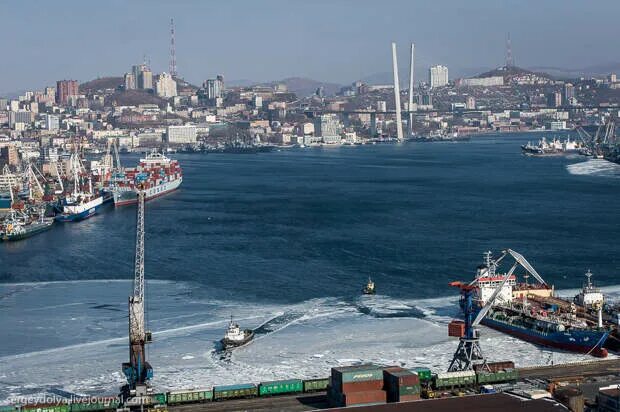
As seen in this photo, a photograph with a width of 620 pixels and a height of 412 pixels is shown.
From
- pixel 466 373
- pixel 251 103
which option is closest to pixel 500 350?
pixel 466 373

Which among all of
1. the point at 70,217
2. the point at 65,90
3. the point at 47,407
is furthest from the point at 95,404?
the point at 65,90

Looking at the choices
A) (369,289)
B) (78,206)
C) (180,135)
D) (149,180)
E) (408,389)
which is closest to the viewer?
(408,389)

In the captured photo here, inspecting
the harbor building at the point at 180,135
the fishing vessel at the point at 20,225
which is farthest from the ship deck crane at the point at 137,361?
the harbor building at the point at 180,135

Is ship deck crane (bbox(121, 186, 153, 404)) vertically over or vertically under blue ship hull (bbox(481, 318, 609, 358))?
over

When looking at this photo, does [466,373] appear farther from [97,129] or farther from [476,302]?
[97,129]

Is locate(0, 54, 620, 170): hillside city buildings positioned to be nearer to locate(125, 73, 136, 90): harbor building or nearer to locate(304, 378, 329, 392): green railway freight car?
locate(125, 73, 136, 90): harbor building

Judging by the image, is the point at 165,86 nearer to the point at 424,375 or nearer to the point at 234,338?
the point at 234,338

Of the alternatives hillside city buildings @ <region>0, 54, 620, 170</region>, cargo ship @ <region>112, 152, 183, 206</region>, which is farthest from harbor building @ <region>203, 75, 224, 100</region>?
cargo ship @ <region>112, 152, 183, 206</region>
